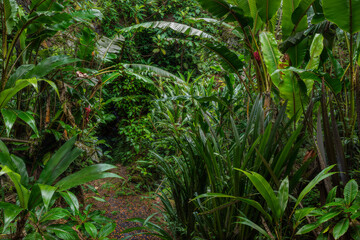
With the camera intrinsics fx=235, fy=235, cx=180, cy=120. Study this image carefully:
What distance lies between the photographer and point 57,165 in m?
1.42

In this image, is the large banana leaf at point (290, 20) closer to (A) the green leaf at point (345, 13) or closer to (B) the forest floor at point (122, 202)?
(A) the green leaf at point (345, 13)

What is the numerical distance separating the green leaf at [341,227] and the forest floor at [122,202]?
6.20ft

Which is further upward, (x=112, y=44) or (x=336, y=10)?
(x=336, y=10)

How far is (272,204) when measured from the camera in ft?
3.65

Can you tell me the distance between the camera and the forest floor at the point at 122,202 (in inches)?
110

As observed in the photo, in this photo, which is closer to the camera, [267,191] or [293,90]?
[267,191]

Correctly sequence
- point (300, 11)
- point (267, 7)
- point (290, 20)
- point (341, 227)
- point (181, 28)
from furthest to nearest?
point (181, 28)
point (290, 20)
point (267, 7)
point (300, 11)
point (341, 227)

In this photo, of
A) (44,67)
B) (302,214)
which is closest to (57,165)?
(44,67)

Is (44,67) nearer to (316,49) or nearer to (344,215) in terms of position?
(316,49)

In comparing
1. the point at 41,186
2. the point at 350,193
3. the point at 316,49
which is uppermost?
the point at 316,49

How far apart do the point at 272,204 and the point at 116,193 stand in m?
2.71

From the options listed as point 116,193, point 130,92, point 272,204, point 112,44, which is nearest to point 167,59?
point 130,92

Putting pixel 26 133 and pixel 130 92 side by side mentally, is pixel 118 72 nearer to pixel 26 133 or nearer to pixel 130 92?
pixel 26 133

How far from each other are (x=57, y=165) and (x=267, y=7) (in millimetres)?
1796
